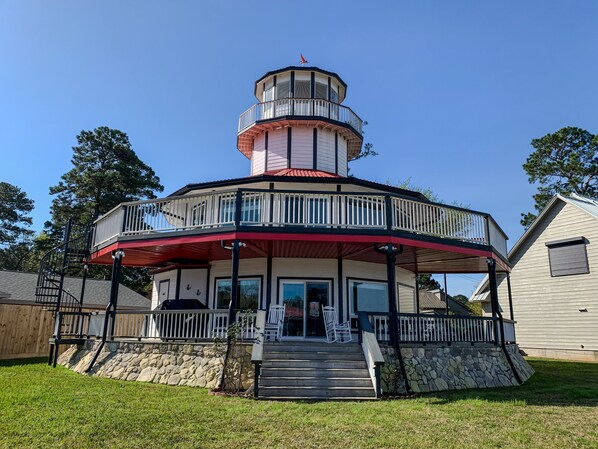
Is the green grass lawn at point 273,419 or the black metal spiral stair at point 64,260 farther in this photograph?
the black metal spiral stair at point 64,260

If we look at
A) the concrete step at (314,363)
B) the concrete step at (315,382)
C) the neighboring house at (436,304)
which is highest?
the neighboring house at (436,304)

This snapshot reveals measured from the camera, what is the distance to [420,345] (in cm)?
1047

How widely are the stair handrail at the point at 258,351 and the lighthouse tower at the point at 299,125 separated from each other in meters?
7.63

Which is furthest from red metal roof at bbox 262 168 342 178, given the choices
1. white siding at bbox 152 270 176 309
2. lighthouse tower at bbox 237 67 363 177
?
white siding at bbox 152 270 176 309

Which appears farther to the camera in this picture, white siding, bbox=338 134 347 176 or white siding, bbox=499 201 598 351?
white siding, bbox=499 201 598 351

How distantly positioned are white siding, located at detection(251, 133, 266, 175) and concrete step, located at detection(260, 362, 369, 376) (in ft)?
32.9

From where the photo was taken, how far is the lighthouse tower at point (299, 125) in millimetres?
17234

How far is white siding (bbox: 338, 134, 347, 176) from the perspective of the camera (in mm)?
18062

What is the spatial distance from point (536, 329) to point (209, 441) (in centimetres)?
1958

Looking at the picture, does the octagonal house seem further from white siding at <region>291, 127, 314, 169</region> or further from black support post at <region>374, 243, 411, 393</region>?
white siding at <region>291, 127, 314, 169</region>

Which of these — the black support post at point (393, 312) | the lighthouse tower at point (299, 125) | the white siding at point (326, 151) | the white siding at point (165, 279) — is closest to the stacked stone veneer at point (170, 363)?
the black support post at point (393, 312)

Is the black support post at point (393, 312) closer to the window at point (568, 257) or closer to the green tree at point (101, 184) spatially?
the window at point (568, 257)

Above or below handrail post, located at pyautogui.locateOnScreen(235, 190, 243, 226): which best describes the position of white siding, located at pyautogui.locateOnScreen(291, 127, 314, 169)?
above

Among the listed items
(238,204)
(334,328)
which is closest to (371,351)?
(334,328)
